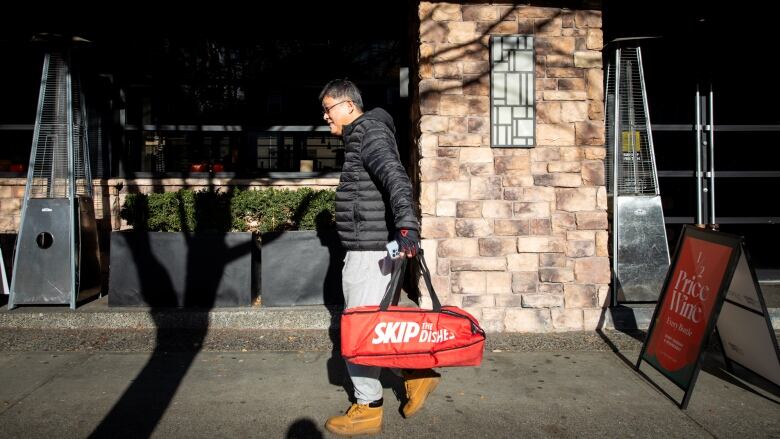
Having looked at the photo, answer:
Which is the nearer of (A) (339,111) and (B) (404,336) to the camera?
(B) (404,336)

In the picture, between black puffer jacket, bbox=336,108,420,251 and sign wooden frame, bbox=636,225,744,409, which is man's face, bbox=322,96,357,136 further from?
sign wooden frame, bbox=636,225,744,409

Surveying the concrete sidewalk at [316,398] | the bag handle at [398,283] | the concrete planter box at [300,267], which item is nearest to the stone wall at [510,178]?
the concrete sidewalk at [316,398]

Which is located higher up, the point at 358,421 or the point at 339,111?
the point at 339,111

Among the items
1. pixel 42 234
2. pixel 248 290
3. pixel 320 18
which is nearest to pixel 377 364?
pixel 248 290

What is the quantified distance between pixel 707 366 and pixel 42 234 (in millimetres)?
5857

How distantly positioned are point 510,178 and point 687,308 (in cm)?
192

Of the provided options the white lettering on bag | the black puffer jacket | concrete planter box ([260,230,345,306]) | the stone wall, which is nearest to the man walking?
the black puffer jacket

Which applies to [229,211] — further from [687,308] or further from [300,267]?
[687,308]

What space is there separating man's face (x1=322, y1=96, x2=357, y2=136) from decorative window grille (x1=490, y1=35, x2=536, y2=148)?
2.14 metres

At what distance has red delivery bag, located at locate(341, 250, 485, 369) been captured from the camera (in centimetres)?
304

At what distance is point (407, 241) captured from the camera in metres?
3.09

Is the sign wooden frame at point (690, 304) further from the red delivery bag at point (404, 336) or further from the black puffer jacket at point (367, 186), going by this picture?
the black puffer jacket at point (367, 186)

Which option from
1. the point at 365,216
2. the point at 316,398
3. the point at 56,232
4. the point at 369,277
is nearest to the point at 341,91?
the point at 365,216

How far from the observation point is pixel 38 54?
7.08 metres
